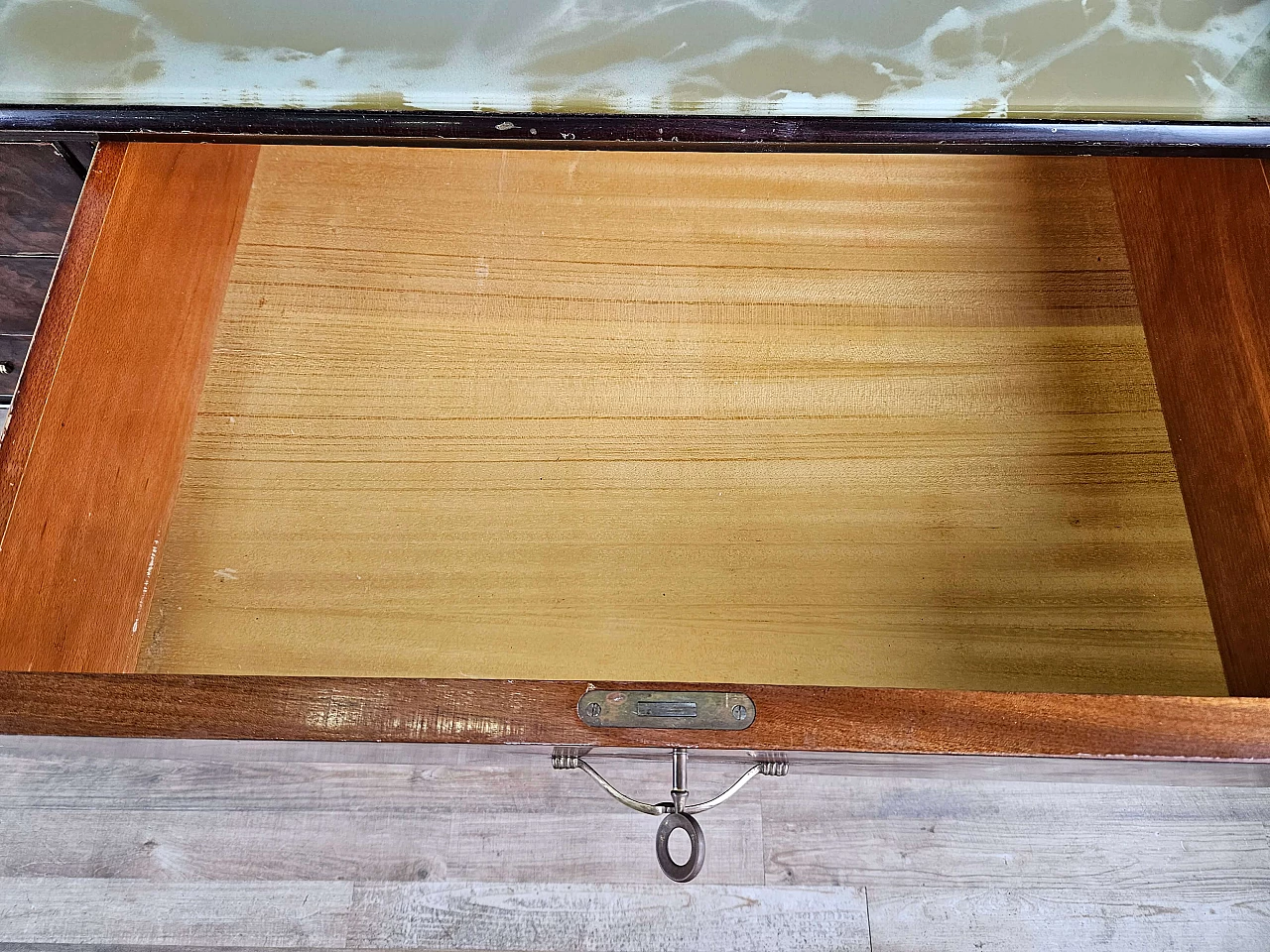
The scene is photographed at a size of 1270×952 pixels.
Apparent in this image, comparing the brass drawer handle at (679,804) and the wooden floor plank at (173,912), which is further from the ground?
the brass drawer handle at (679,804)

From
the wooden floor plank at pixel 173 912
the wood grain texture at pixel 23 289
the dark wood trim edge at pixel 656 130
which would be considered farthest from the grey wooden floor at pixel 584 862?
the dark wood trim edge at pixel 656 130

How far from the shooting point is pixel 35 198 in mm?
771

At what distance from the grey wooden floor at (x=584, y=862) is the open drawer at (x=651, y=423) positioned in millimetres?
310

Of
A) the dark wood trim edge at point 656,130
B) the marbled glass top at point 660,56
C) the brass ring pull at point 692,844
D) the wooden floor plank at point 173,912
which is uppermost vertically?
the marbled glass top at point 660,56

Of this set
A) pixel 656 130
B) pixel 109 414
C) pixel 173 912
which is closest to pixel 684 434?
pixel 656 130

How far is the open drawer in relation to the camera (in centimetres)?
67

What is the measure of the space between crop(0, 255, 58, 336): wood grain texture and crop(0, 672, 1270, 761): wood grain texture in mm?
523

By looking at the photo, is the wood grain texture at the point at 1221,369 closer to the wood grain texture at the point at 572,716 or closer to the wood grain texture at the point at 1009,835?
the wood grain texture at the point at 572,716

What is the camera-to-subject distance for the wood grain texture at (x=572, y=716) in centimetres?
45

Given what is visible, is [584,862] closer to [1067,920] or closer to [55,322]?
[1067,920]

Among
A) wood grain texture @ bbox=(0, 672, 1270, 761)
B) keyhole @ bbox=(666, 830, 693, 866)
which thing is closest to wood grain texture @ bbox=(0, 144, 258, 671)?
wood grain texture @ bbox=(0, 672, 1270, 761)

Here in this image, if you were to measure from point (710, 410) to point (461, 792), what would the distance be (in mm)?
516

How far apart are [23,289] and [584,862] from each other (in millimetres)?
800

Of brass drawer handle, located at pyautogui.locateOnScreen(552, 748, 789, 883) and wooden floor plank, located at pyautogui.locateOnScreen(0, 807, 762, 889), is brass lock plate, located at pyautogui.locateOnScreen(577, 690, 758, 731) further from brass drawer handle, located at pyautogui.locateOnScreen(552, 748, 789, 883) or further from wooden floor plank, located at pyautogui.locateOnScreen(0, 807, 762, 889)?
wooden floor plank, located at pyautogui.locateOnScreen(0, 807, 762, 889)
